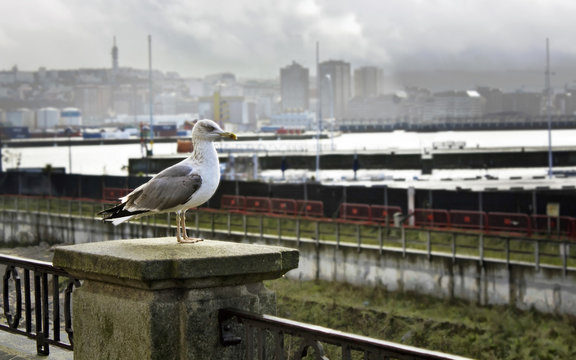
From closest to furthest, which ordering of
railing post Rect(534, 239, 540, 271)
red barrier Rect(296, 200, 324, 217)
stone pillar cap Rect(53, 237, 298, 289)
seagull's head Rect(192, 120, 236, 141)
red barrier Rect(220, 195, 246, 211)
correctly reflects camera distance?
1. stone pillar cap Rect(53, 237, 298, 289)
2. seagull's head Rect(192, 120, 236, 141)
3. railing post Rect(534, 239, 540, 271)
4. red barrier Rect(296, 200, 324, 217)
5. red barrier Rect(220, 195, 246, 211)

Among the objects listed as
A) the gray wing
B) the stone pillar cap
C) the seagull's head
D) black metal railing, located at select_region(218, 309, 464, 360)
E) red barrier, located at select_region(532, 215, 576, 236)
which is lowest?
red barrier, located at select_region(532, 215, 576, 236)

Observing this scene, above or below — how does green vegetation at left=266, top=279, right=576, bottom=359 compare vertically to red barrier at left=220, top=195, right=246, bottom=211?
below

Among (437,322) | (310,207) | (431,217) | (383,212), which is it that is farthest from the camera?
(310,207)

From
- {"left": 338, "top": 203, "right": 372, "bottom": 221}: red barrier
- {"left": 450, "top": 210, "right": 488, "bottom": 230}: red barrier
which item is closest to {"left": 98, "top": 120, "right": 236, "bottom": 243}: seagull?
{"left": 450, "top": 210, "right": 488, "bottom": 230}: red barrier

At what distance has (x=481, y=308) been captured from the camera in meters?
28.4

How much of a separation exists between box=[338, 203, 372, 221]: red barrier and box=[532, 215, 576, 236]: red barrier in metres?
7.03

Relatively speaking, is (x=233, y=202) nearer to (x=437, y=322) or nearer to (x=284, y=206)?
(x=284, y=206)

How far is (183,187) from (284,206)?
35.7 metres

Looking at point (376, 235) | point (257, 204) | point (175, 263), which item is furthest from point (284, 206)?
point (175, 263)

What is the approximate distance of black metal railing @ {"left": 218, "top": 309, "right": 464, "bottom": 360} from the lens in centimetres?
472

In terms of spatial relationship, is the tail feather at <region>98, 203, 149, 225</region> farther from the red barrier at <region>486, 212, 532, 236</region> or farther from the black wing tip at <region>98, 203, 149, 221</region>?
the red barrier at <region>486, 212, 532, 236</region>

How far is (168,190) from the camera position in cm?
615

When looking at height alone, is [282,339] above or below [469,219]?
above

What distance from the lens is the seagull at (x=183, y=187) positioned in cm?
614
